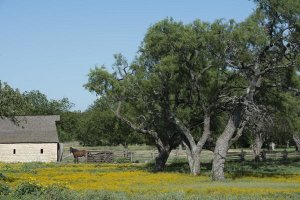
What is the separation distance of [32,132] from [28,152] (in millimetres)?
2948

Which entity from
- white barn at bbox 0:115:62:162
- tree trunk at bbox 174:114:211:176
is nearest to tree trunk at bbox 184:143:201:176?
tree trunk at bbox 174:114:211:176

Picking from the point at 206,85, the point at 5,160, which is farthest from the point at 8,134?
the point at 206,85

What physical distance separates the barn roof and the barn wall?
55 centimetres

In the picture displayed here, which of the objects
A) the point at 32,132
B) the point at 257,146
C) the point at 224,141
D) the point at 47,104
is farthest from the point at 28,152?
the point at 47,104

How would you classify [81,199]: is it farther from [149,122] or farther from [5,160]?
[5,160]

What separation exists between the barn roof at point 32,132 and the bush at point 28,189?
4907cm

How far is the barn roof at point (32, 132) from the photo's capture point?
221ft

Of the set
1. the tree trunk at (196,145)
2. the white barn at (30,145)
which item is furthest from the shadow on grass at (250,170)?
the white barn at (30,145)

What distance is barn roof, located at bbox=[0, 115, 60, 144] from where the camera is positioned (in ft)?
221

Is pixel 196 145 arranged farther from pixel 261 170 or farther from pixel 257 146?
pixel 257 146

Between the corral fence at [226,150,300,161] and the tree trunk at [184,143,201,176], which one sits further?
the corral fence at [226,150,300,161]

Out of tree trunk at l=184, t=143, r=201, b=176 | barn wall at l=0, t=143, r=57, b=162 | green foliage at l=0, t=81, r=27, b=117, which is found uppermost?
green foliage at l=0, t=81, r=27, b=117

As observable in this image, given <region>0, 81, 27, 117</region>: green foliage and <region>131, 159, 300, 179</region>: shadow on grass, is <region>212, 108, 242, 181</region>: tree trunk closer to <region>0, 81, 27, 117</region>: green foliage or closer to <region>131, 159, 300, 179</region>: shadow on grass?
<region>131, 159, 300, 179</region>: shadow on grass

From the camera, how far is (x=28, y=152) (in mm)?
66938
